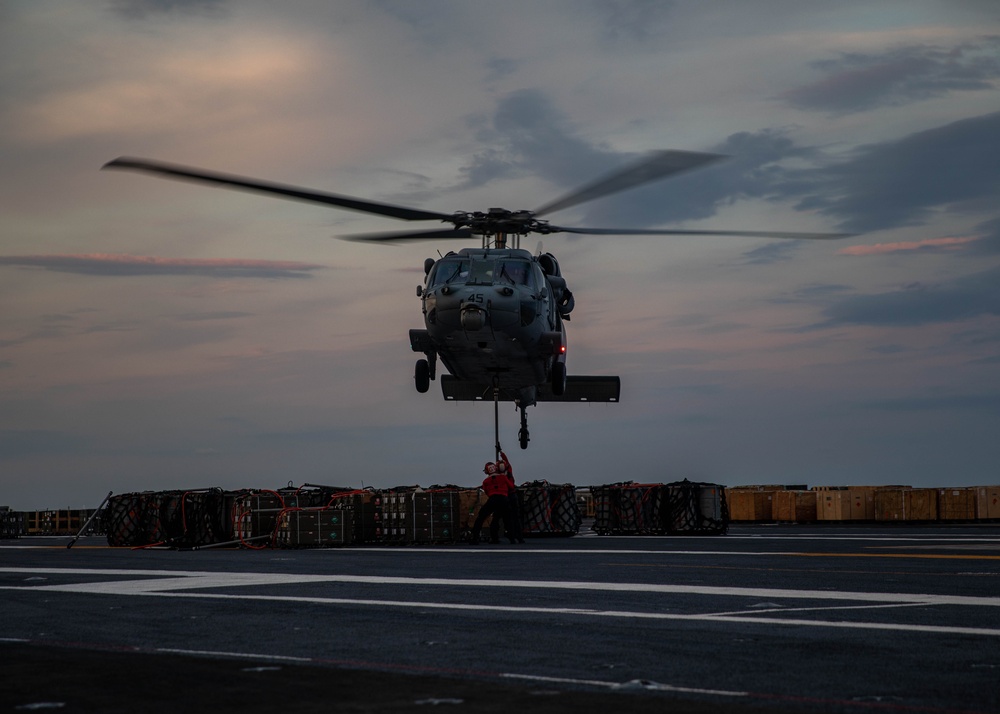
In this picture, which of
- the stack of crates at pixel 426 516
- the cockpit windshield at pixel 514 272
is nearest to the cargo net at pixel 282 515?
the stack of crates at pixel 426 516

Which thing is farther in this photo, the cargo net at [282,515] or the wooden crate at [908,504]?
the wooden crate at [908,504]

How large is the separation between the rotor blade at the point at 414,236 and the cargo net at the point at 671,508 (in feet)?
28.6

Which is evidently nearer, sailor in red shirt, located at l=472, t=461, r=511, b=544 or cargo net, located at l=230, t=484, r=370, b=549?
sailor in red shirt, located at l=472, t=461, r=511, b=544

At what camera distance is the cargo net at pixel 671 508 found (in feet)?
109

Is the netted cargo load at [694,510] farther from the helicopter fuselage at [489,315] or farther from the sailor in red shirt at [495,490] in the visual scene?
the sailor in red shirt at [495,490]

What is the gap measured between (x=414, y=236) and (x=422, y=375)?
12.1 feet

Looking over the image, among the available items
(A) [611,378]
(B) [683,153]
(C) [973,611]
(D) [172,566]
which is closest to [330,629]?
(C) [973,611]

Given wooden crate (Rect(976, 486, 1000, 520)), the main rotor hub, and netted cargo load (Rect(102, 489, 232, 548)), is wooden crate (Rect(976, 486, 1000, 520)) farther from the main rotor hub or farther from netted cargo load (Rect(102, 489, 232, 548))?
netted cargo load (Rect(102, 489, 232, 548))

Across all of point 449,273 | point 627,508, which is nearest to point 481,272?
point 449,273

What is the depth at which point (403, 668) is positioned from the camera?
27.6 ft

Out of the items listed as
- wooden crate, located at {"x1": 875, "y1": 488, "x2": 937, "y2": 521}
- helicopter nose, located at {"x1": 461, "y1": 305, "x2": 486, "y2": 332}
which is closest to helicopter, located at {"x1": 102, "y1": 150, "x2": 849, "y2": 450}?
helicopter nose, located at {"x1": 461, "y1": 305, "x2": 486, "y2": 332}

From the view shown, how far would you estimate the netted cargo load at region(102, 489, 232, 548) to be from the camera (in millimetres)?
30469

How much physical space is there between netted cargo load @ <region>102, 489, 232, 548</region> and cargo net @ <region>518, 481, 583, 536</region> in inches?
321

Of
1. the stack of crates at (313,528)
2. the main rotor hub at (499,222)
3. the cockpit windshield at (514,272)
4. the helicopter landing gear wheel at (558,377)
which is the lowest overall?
the stack of crates at (313,528)
